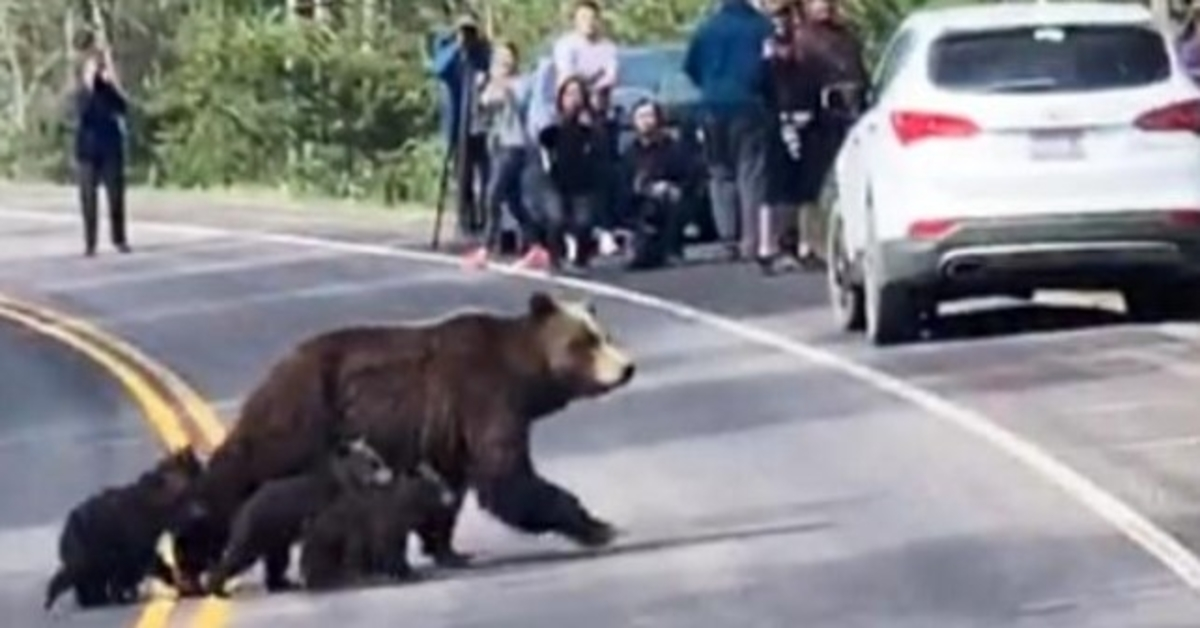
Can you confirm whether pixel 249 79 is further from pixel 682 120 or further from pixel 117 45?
pixel 682 120

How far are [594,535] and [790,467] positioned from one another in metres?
2.82

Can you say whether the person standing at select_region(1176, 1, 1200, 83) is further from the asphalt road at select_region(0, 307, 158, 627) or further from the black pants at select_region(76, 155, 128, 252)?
the black pants at select_region(76, 155, 128, 252)

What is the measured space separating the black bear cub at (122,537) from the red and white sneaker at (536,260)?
16.4 m

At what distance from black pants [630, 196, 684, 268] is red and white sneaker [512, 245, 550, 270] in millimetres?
642

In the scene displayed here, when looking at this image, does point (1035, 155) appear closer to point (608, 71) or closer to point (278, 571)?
point (608, 71)

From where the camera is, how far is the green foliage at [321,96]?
170 feet

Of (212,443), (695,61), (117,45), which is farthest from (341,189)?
(212,443)

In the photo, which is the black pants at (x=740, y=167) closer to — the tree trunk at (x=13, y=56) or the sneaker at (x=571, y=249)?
the sneaker at (x=571, y=249)

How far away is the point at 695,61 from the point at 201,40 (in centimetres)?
2734

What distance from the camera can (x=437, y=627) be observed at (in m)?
14.2

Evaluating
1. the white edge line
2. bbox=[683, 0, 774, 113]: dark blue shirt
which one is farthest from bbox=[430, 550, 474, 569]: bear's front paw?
bbox=[683, 0, 774, 113]: dark blue shirt

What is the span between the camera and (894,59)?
24.4 meters

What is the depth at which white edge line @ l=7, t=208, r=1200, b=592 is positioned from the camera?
A: 1559 centimetres

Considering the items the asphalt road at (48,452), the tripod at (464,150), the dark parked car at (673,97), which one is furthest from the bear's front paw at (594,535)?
the tripod at (464,150)
